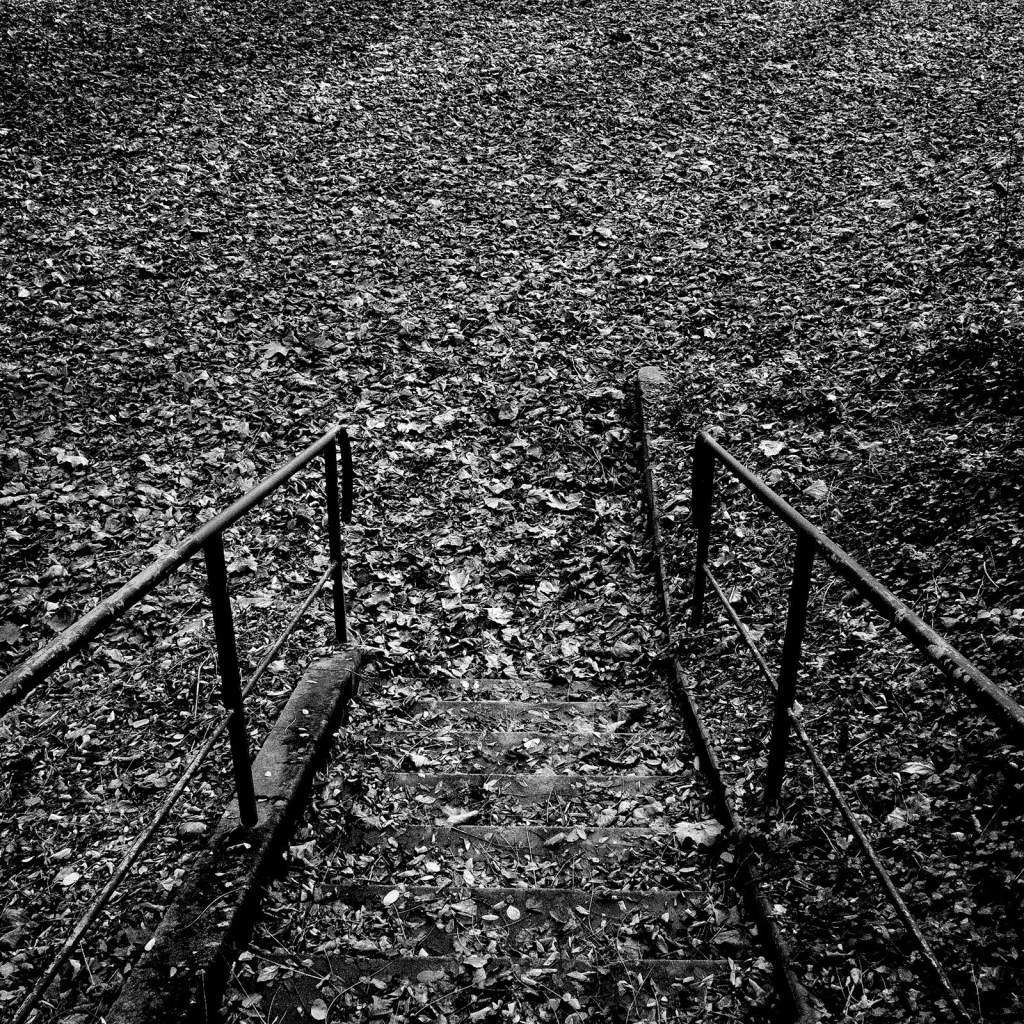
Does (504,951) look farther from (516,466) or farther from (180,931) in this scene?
(516,466)

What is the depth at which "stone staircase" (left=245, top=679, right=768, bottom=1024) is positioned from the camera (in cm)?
259

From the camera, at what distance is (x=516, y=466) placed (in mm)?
6355

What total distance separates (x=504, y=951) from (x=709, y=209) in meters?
7.87

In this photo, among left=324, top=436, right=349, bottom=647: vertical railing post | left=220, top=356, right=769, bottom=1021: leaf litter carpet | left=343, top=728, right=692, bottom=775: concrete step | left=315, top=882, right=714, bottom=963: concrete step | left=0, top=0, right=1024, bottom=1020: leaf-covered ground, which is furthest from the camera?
left=324, top=436, right=349, bottom=647: vertical railing post

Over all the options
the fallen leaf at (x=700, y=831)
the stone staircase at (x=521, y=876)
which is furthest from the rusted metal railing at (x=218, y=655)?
the fallen leaf at (x=700, y=831)

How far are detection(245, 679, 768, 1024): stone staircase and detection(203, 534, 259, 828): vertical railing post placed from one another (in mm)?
460

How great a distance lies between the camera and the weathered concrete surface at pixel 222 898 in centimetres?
235

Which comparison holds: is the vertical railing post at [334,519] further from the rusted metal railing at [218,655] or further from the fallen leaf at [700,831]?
the fallen leaf at [700,831]

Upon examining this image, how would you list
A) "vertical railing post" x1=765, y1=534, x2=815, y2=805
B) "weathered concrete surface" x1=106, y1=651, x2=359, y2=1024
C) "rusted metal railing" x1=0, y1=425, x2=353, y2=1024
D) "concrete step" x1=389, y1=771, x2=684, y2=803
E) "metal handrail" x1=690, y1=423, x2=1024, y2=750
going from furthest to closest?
"concrete step" x1=389, y1=771, x2=684, y2=803, "vertical railing post" x1=765, y1=534, x2=815, y2=805, "weathered concrete surface" x1=106, y1=651, x2=359, y2=1024, "rusted metal railing" x1=0, y1=425, x2=353, y2=1024, "metal handrail" x1=690, y1=423, x2=1024, y2=750

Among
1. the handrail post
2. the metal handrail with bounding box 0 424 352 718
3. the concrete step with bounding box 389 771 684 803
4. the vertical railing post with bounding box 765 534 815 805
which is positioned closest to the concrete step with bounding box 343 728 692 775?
the concrete step with bounding box 389 771 684 803

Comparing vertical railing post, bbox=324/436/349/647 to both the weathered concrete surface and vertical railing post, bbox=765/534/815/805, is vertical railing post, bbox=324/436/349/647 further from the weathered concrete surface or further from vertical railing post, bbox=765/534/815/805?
vertical railing post, bbox=765/534/815/805

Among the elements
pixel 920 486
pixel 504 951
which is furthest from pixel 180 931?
pixel 920 486

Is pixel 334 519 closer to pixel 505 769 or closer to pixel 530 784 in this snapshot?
pixel 505 769

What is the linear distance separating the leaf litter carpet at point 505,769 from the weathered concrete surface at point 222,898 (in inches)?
5.3
